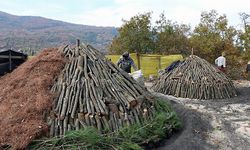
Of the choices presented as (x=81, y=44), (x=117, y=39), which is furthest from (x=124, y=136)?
(x=117, y=39)

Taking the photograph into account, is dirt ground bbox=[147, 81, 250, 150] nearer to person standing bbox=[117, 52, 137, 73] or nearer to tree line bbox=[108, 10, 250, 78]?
person standing bbox=[117, 52, 137, 73]

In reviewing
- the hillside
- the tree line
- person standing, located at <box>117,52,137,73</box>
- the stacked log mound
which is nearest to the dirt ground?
the stacked log mound

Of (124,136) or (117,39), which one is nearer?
(124,136)

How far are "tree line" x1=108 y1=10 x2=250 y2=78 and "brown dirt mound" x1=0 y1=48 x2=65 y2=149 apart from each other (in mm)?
17440

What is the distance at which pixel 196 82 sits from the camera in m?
14.7

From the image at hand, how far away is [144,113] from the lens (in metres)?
8.71

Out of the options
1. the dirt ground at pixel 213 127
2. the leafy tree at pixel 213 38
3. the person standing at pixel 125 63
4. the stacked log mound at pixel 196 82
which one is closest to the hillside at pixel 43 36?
the person standing at pixel 125 63

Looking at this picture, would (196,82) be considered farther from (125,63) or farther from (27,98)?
(27,98)

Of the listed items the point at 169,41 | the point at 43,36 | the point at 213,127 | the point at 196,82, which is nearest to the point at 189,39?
the point at 169,41

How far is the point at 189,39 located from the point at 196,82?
1539 cm

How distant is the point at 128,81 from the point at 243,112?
413 centimetres

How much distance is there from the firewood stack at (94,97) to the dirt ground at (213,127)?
95cm

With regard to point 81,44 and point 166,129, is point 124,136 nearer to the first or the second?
point 166,129

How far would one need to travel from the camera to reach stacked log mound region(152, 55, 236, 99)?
14.6 m
